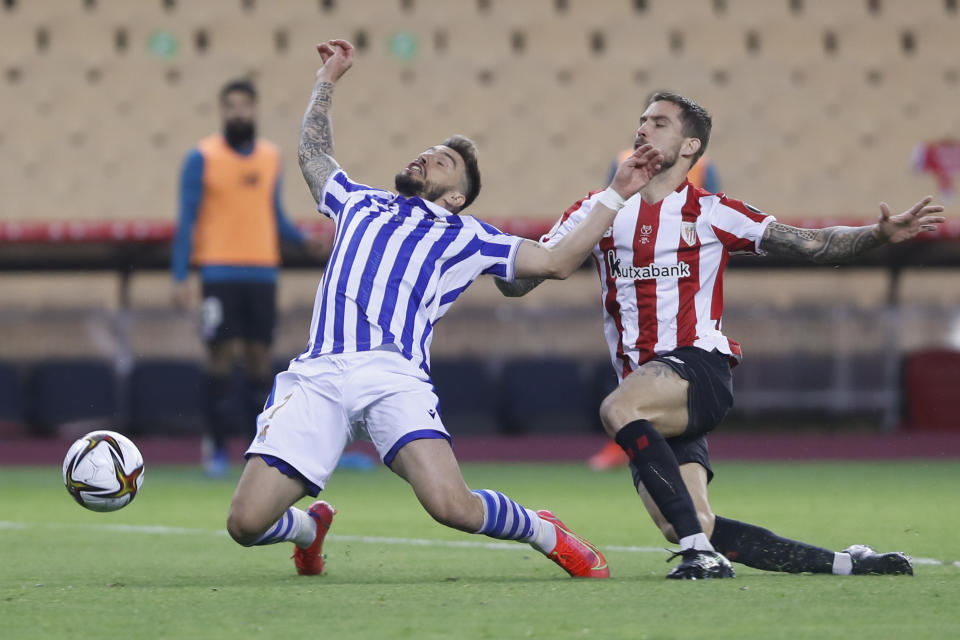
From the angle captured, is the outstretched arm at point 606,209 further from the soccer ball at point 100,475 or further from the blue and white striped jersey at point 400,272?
the soccer ball at point 100,475

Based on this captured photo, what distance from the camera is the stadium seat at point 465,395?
12023 mm

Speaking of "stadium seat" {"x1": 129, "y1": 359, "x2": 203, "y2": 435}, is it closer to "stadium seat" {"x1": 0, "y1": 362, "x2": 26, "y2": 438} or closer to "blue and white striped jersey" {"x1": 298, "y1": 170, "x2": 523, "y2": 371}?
"stadium seat" {"x1": 0, "y1": 362, "x2": 26, "y2": 438}

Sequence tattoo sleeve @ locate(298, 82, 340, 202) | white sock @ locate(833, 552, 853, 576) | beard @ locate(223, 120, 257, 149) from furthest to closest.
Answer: beard @ locate(223, 120, 257, 149)
tattoo sleeve @ locate(298, 82, 340, 202)
white sock @ locate(833, 552, 853, 576)

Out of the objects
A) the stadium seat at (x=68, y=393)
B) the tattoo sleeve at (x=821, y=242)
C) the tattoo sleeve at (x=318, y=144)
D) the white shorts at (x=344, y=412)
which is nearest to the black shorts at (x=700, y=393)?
the tattoo sleeve at (x=821, y=242)

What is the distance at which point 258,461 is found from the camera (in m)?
4.36

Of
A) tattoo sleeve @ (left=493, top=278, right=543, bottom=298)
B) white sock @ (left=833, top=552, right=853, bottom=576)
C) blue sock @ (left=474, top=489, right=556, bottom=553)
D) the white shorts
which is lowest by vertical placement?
white sock @ (left=833, top=552, right=853, bottom=576)

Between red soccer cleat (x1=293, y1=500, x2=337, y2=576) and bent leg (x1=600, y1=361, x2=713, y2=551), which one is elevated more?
bent leg (x1=600, y1=361, x2=713, y2=551)

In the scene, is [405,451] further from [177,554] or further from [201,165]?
[201,165]

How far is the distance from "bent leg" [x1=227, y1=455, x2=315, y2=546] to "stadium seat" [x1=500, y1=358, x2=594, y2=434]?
25.3 feet

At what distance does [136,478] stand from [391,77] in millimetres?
10147

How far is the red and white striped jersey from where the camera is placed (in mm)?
4633

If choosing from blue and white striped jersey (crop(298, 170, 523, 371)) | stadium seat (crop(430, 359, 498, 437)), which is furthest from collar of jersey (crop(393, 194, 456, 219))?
stadium seat (crop(430, 359, 498, 437))

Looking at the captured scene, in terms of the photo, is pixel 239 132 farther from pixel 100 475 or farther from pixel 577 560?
pixel 577 560

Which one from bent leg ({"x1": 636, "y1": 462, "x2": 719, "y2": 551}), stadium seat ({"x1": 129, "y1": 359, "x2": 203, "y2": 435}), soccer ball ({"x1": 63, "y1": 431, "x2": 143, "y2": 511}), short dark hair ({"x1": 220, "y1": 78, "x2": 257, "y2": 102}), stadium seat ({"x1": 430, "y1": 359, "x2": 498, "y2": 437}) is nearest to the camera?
bent leg ({"x1": 636, "y1": 462, "x2": 719, "y2": 551})
